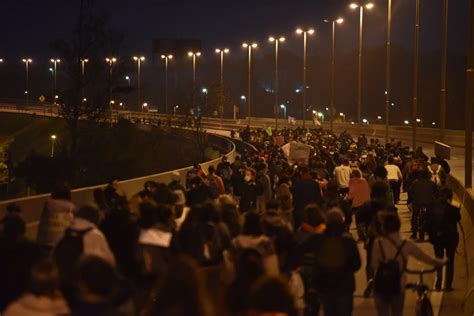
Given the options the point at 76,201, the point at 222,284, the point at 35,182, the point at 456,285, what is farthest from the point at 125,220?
the point at 35,182

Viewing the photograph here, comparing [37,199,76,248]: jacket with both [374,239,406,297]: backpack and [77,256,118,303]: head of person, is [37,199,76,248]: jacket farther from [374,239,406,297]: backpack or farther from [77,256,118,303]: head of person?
[77,256,118,303]: head of person

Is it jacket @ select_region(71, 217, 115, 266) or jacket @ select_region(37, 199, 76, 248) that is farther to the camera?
jacket @ select_region(37, 199, 76, 248)

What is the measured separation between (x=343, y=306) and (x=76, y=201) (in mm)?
11576

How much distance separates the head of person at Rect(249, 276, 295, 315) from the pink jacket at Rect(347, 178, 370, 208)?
11270 mm

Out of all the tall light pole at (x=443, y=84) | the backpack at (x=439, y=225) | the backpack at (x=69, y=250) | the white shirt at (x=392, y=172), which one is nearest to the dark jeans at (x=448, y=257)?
the backpack at (x=439, y=225)

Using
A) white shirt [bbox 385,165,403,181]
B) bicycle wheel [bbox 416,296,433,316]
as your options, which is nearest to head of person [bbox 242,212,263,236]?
bicycle wheel [bbox 416,296,433,316]

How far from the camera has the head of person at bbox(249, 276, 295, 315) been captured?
561 centimetres

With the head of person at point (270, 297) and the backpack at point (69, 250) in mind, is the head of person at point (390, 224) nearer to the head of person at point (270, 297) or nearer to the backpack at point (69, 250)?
the backpack at point (69, 250)

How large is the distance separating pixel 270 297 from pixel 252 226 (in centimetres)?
405

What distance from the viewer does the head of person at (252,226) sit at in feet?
31.6

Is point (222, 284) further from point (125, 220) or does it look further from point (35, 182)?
point (35, 182)

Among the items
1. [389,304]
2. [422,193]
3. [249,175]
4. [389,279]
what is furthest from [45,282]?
[249,175]

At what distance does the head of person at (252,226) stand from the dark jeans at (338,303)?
3.20 feet

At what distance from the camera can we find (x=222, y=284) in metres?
7.66
